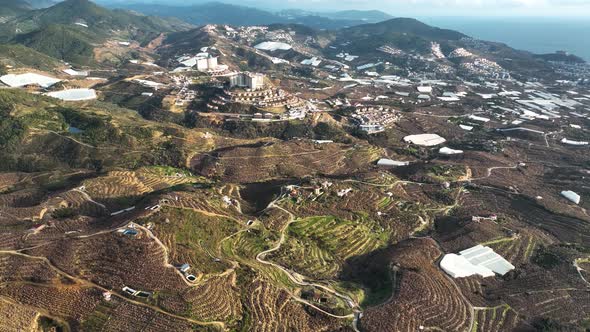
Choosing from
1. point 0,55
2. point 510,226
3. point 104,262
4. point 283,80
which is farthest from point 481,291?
point 0,55

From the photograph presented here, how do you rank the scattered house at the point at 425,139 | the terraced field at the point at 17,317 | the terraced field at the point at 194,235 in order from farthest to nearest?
the scattered house at the point at 425,139, the terraced field at the point at 194,235, the terraced field at the point at 17,317

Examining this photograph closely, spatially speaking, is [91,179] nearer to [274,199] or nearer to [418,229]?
[274,199]

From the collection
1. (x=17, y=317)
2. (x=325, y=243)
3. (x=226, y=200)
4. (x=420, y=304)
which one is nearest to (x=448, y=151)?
(x=325, y=243)

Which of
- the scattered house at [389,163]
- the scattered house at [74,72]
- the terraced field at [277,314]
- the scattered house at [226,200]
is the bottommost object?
the scattered house at [74,72]

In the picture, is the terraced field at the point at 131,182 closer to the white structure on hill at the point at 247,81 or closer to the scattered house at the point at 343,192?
the scattered house at the point at 343,192

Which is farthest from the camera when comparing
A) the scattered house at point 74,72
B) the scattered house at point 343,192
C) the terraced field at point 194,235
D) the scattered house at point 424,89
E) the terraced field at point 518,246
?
the scattered house at point 424,89

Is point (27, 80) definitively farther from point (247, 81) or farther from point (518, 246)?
point (518, 246)

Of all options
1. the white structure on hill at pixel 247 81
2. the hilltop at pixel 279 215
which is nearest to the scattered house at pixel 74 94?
the hilltop at pixel 279 215

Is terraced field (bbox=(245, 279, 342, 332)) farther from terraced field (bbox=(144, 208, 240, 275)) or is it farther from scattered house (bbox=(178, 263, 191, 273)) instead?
scattered house (bbox=(178, 263, 191, 273))
